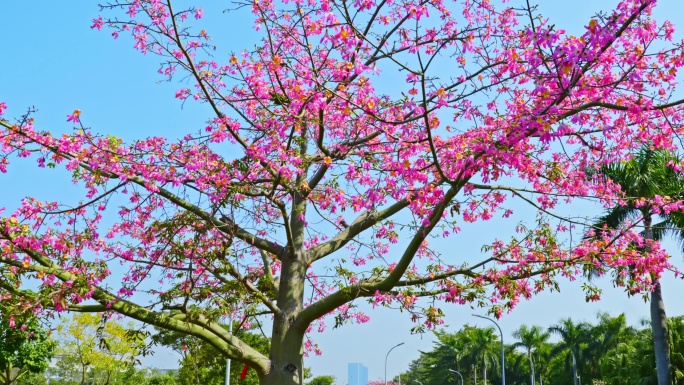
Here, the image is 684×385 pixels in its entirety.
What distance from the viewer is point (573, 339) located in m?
54.5

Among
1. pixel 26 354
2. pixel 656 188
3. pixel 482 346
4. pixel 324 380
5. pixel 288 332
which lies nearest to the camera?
pixel 288 332

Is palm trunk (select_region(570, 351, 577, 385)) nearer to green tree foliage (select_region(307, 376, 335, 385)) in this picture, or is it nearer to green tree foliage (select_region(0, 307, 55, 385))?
green tree foliage (select_region(307, 376, 335, 385))

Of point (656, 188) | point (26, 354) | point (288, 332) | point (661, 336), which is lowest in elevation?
point (288, 332)

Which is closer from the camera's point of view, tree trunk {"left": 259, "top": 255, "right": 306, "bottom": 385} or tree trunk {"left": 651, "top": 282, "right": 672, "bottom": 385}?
tree trunk {"left": 259, "top": 255, "right": 306, "bottom": 385}

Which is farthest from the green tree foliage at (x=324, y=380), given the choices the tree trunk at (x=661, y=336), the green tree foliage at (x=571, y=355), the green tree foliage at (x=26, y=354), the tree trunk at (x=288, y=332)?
the tree trunk at (x=288, y=332)

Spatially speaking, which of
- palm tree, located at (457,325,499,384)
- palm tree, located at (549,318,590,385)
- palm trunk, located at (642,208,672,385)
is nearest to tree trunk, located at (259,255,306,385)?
palm trunk, located at (642,208,672,385)

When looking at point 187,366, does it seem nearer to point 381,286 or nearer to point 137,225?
point 137,225

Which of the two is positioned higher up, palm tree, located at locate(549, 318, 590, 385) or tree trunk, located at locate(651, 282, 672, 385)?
palm tree, located at locate(549, 318, 590, 385)

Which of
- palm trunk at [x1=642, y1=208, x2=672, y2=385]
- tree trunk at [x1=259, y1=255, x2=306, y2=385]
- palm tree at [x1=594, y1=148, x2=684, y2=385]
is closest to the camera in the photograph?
tree trunk at [x1=259, y1=255, x2=306, y2=385]

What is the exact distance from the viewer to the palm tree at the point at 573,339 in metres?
53.6

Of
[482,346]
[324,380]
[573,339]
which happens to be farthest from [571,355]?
[324,380]

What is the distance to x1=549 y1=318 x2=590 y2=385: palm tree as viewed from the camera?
5362 centimetres

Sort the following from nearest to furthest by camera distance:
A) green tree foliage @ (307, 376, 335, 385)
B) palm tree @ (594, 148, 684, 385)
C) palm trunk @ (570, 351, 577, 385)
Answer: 1. palm tree @ (594, 148, 684, 385)
2. palm trunk @ (570, 351, 577, 385)
3. green tree foliage @ (307, 376, 335, 385)

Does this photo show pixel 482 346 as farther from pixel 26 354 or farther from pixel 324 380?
pixel 26 354
